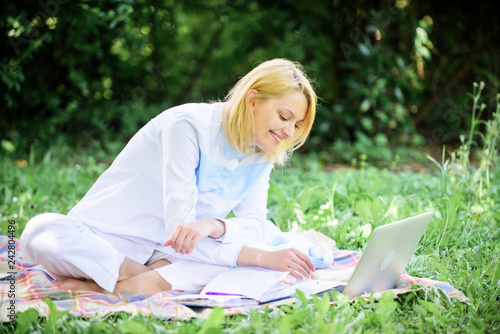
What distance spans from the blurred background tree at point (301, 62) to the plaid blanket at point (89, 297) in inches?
105

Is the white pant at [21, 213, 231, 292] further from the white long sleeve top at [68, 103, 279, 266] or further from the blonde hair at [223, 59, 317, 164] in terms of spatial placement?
the blonde hair at [223, 59, 317, 164]

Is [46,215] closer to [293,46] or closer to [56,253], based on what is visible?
[56,253]

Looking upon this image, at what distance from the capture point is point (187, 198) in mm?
1904

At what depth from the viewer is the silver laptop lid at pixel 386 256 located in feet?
5.46

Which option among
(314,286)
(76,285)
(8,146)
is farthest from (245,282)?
(8,146)

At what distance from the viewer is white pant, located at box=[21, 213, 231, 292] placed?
1809 mm

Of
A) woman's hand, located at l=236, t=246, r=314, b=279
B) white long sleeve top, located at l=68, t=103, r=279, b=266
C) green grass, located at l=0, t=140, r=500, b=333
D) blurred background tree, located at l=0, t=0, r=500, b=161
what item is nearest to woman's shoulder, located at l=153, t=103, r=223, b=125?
white long sleeve top, located at l=68, t=103, r=279, b=266

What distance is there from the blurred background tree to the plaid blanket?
2.67 metres

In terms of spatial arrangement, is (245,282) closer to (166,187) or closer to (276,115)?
(166,187)

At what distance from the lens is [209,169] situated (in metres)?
2.06

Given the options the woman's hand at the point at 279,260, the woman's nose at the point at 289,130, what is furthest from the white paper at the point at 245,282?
the woman's nose at the point at 289,130

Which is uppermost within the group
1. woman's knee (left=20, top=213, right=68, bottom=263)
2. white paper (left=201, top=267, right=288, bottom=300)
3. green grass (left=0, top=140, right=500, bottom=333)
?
woman's knee (left=20, top=213, right=68, bottom=263)

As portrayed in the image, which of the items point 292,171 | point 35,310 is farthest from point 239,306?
point 292,171

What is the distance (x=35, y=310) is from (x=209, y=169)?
80 centimetres
